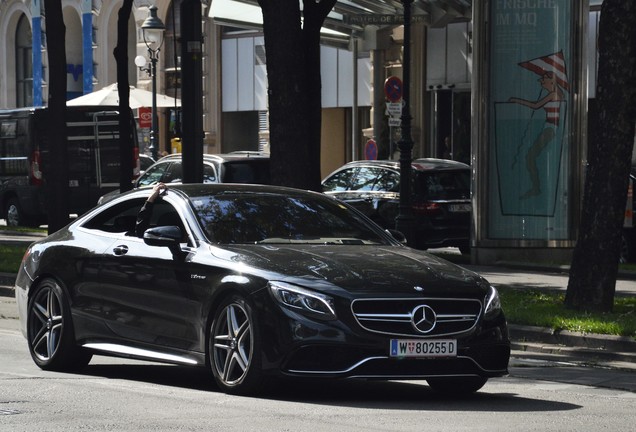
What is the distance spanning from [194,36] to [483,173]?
238 inches

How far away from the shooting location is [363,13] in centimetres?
3638

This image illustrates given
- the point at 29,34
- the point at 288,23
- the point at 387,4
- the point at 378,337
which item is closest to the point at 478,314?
the point at 378,337

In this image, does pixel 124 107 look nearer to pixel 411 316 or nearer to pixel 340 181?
pixel 340 181

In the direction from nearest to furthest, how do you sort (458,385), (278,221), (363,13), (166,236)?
(458,385) < (166,236) < (278,221) < (363,13)

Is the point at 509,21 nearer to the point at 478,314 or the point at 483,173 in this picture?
the point at 483,173

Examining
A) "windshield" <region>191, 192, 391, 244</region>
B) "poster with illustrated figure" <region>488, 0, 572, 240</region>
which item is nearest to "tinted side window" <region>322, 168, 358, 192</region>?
"poster with illustrated figure" <region>488, 0, 572, 240</region>

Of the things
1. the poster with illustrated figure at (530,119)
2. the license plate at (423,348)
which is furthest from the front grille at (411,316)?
the poster with illustrated figure at (530,119)

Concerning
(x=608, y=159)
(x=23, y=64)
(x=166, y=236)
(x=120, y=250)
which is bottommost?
(x=120, y=250)

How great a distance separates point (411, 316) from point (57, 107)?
15459mm

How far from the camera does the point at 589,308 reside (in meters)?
15.5

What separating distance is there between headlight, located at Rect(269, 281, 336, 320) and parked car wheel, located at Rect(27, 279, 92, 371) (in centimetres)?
233

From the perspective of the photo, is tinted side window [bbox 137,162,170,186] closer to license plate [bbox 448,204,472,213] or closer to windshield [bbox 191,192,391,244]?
license plate [bbox 448,204,472,213]

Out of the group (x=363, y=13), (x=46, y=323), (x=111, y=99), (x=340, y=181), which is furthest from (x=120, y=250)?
(x=111, y=99)

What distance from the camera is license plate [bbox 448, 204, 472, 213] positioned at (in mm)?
25016
